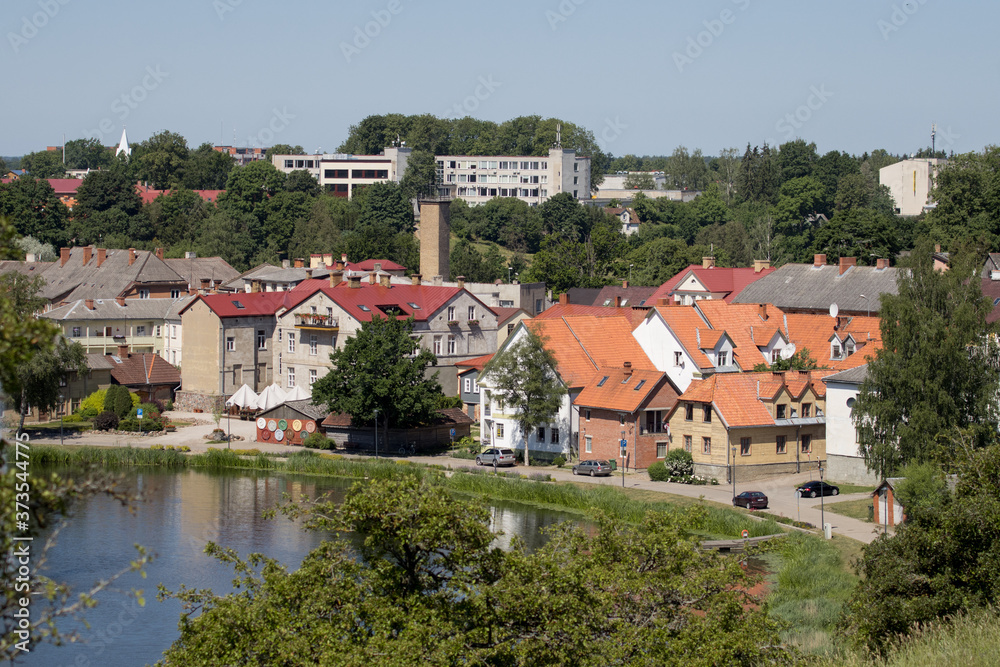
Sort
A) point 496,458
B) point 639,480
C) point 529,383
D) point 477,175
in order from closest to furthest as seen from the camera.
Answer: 1. point 639,480
2. point 529,383
3. point 496,458
4. point 477,175

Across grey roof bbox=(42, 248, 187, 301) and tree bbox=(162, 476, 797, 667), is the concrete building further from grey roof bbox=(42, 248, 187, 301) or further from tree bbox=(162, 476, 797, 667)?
tree bbox=(162, 476, 797, 667)

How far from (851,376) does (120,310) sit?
4414 cm

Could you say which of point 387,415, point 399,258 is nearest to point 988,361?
point 387,415

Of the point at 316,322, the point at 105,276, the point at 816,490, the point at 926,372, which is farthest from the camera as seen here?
the point at 105,276

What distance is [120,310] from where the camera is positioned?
6981cm

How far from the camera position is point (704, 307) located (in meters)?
55.8

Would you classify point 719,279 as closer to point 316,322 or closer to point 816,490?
point 316,322

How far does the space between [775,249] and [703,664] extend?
108 metres

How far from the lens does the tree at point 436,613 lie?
53.4ft

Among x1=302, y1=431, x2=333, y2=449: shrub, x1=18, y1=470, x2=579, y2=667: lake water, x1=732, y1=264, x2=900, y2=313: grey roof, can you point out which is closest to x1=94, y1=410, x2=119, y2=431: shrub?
x1=18, y1=470, x2=579, y2=667: lake water

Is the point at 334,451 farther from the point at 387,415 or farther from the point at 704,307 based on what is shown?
the point at 704,307

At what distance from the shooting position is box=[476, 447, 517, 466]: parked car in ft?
164

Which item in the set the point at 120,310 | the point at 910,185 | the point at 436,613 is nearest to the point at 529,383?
the point at 120,310

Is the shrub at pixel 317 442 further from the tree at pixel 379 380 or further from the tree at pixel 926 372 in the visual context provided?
the tree at pixel 926 372
